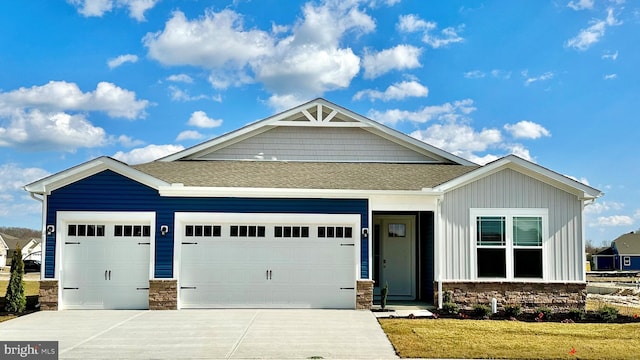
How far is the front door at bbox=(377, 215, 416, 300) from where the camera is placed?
18.6 metres

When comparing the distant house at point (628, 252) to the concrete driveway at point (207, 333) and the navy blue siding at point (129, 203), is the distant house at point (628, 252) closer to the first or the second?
the navy blue siding at point (129, 203)

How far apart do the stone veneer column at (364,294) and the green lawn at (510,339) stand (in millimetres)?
1725

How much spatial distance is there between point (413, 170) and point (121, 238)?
850cm

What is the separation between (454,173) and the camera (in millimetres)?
18203

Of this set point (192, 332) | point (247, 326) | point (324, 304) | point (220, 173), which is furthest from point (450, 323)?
point (220, 173)

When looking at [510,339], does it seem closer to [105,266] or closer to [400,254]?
[400,254]

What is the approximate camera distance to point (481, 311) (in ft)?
49.6

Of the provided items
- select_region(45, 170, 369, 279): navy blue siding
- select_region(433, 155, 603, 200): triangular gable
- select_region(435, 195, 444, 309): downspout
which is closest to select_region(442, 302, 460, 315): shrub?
select_region(435, 195, 444, 309): downspout

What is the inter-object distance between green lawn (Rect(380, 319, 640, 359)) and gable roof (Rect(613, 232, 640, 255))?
5548 cm

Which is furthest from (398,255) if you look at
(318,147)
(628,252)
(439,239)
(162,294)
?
(628,252)

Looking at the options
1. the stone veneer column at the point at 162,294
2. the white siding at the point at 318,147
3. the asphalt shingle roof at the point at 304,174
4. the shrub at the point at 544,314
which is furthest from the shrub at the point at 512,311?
the stone veneer column at the point at 162,294

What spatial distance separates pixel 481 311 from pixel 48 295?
10.8 m

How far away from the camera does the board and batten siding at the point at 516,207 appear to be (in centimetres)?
1627

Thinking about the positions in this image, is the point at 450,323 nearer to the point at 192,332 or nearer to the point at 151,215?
the point at 192,332
